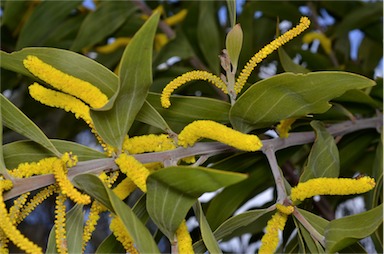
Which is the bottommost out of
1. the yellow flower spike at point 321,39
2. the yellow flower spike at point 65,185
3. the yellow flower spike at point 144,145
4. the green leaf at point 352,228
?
the yellow flower spike at point 321,39

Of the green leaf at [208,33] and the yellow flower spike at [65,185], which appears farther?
the green leaf at [208,33]

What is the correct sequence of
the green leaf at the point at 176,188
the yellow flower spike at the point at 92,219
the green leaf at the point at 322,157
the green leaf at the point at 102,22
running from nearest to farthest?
the green leaf at the point at 176,188, the yellow flower spike at the point at 92,219, the green leaf at the point at 322,157, the green leaf at the point at 102,22

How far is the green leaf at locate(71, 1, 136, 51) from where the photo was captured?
1.03 m

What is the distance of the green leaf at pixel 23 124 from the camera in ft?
1.77

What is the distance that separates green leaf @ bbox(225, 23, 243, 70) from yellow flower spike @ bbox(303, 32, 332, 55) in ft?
1.98

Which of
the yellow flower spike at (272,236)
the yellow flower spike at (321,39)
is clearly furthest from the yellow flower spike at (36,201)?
the yellow flower spike at (321,39)

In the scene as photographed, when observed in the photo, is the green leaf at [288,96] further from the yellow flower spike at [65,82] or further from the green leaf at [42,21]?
the green leaf at [42,21]

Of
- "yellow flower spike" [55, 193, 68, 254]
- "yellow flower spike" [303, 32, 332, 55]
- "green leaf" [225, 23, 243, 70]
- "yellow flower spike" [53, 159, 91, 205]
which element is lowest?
"yellow flower spike" [303, 32, 332, 55]

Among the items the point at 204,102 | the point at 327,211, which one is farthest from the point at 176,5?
the point at 204,102

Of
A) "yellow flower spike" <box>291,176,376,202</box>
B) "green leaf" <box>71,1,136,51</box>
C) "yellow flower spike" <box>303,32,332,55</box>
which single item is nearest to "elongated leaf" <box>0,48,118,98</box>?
"yellow flower spike" <box>291,176,376,202</box>

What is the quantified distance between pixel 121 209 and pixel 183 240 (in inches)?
3.4

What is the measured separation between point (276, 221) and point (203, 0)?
2.18ft

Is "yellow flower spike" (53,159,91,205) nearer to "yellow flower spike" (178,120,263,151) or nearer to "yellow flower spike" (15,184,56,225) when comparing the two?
"yellow flower spike" (15,184,56,225)

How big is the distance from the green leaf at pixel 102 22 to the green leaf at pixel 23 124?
473mm
